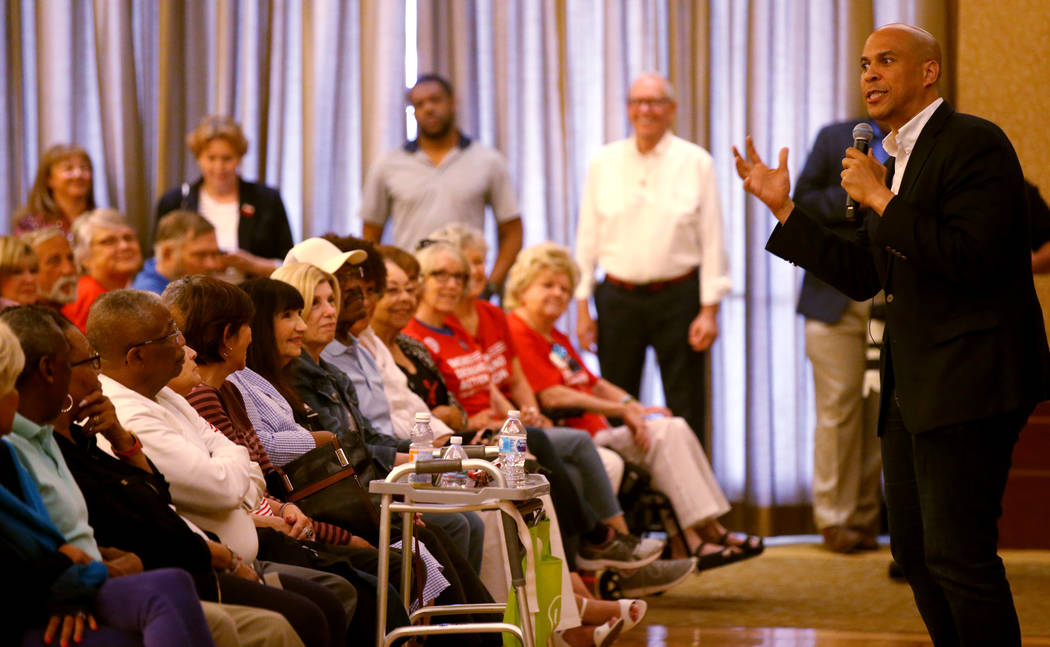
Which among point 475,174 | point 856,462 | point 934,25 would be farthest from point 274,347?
point 934,25

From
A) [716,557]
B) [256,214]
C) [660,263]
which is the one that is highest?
[256,214]

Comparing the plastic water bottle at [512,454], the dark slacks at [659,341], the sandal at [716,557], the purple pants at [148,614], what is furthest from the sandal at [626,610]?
the dark slacks at [659,341]

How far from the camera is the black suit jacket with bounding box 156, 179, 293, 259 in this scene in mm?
5629

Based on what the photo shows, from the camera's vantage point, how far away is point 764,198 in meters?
2.97

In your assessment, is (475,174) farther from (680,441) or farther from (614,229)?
(680,441)

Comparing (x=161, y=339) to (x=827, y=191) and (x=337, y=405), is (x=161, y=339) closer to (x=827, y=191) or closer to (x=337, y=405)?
(x=337, y=405)

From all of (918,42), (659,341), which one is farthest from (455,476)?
(659,341)

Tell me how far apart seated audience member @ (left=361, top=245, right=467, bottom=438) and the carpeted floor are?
99 centimetres

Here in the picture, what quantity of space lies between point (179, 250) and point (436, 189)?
128 centimetres

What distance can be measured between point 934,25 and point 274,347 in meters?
3.65

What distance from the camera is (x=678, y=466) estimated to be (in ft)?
16.2

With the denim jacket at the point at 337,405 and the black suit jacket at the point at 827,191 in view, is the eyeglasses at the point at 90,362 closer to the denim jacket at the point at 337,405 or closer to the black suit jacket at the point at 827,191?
the denim jacket at the point at 337,405

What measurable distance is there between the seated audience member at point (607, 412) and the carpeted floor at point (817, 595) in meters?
0.19

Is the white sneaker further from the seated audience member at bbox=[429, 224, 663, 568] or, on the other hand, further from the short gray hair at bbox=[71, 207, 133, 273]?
the short gray hair at bbox=[71, 207, 133, 273]
